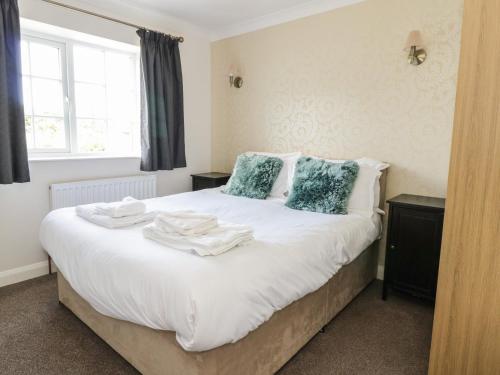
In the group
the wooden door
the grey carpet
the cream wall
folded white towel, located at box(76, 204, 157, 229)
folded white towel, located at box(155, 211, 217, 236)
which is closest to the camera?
the wooden door

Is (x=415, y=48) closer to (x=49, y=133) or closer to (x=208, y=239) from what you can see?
(x=208, y=239)

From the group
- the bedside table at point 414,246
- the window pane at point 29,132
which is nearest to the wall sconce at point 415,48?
the bedside table at point 414,246

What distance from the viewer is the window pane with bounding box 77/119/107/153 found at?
330 centimetres

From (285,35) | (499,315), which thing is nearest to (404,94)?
(285,35)

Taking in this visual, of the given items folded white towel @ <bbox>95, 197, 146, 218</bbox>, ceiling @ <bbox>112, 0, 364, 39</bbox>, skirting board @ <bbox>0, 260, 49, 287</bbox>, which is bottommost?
skirting board @ <bbox>0, 260, 49, 287</bbox>

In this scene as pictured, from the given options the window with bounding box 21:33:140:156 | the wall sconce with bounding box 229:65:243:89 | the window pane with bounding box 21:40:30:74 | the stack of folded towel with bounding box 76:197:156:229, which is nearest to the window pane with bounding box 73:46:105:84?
the window with bounding box 21:33:140:156

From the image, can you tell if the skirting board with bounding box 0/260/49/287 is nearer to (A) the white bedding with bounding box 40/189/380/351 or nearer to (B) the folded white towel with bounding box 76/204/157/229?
(A) the white bedding with bounding box 40/189/380/351

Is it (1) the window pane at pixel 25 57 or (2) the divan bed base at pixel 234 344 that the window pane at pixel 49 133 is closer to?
(1) the window pane at pixel 25 57

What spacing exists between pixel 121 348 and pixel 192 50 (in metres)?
3.19

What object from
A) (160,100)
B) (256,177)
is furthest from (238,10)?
(256,177)

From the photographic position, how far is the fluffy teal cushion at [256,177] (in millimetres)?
3070

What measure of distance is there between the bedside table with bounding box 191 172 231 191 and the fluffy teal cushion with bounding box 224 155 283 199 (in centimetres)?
51

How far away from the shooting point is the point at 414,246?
243 centimetres

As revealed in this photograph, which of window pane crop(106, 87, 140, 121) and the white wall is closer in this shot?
the white wall
